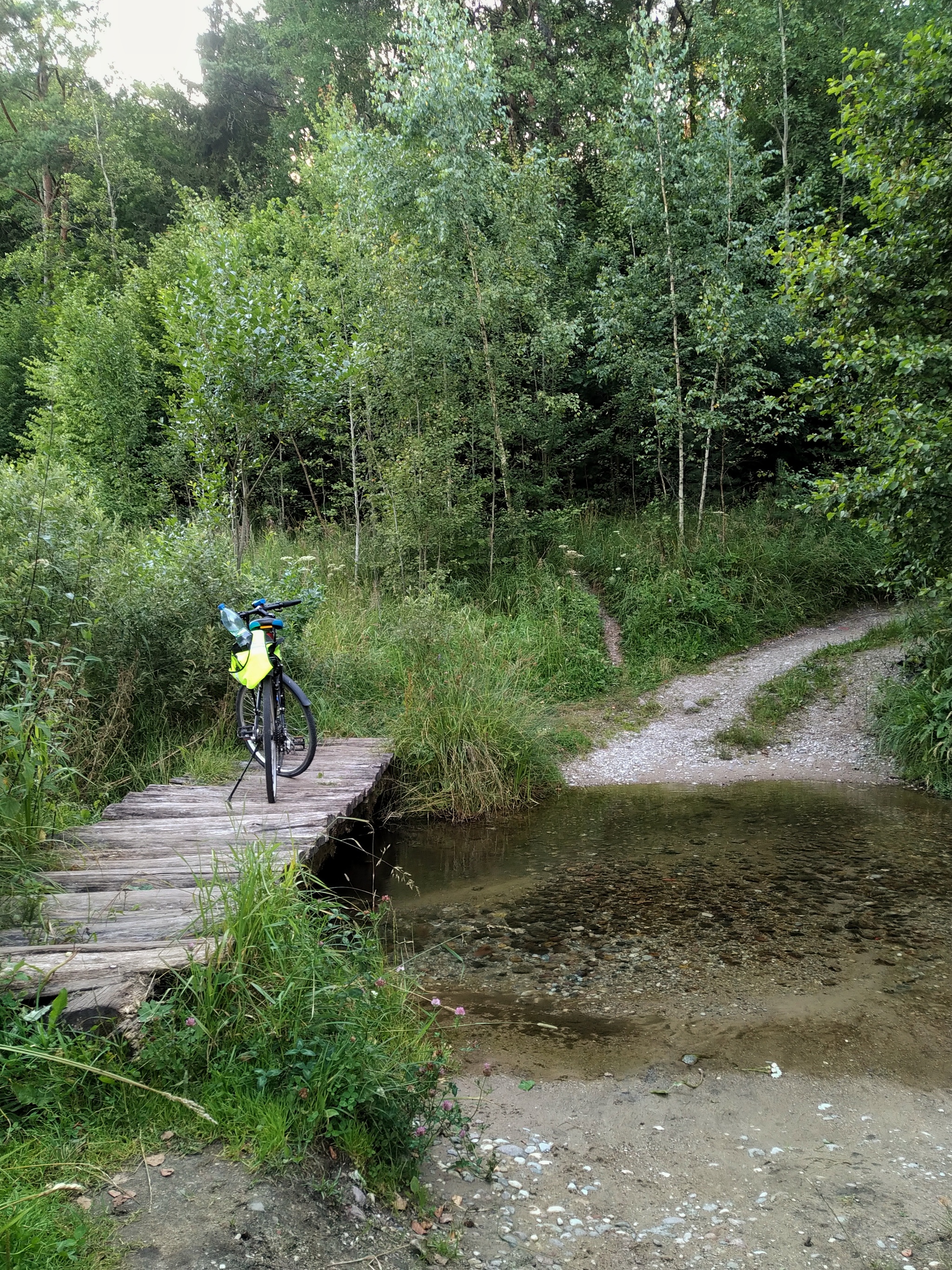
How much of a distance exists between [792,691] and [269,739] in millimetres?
7182

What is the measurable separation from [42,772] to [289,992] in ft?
6.60

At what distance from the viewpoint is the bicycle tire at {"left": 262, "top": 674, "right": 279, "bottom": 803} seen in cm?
522

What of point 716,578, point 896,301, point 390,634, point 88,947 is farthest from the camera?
point 716,578

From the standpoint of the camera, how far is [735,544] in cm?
1359

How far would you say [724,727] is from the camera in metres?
9.70

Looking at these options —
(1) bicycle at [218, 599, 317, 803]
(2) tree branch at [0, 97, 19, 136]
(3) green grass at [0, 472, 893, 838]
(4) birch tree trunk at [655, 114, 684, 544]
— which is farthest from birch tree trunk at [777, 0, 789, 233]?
(2) tree branch at [0, 97, 19, 136]

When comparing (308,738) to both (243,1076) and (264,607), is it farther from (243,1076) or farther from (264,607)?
(243,1076)

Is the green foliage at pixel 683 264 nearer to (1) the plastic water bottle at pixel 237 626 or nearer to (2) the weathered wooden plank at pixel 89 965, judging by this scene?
(1) the plastic water bottle at pixel 237 626

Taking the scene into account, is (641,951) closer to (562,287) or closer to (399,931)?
(399,931)

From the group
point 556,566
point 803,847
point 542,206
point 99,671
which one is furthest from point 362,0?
point 803,847

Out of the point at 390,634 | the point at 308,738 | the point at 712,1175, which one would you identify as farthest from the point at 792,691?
the point at 712,1175

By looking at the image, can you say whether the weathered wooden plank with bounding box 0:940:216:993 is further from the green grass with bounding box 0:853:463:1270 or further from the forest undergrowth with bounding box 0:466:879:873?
the forest undergrowth with bounding box 0:466:879:873

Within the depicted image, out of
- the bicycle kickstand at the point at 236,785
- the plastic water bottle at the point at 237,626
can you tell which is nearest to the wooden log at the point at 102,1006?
the bicycle kickstand at the point at 236,785

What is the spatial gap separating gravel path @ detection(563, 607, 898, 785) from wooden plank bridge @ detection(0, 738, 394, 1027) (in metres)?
→ 3.72
